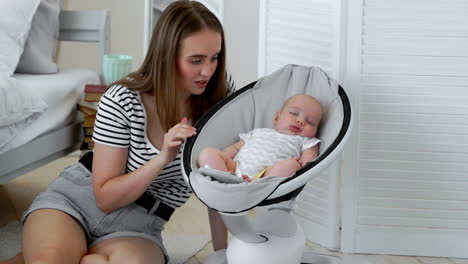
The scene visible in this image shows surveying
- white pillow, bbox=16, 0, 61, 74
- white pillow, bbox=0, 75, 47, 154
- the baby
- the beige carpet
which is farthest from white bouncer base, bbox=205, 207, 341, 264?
white pillow, bbox=16, 0, 61, 74

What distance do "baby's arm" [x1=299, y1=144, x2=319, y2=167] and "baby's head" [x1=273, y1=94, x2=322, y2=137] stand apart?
0.18 ft

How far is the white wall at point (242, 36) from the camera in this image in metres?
3.46

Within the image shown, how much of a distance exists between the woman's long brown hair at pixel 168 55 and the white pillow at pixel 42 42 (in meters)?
1.06

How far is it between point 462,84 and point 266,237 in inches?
37.0

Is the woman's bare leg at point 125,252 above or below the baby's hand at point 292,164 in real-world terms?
below

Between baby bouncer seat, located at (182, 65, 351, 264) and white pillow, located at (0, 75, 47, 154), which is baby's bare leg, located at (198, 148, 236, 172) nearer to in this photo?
baby bouncer seat, located at (182, 65, 351, 264)

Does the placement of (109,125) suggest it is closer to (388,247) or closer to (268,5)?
(268,5)

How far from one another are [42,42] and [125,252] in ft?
4.74

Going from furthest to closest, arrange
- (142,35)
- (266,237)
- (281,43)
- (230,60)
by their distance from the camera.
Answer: (142,35) < (230,60) < (281,43) < (266,237)

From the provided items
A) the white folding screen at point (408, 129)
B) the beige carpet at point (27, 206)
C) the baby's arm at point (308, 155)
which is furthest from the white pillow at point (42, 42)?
the baby's arm at point (308, 155)

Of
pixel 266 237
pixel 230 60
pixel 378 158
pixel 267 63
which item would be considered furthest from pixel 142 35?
pixel 266 237

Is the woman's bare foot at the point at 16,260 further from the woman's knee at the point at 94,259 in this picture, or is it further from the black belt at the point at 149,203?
the black belt at the point at 149,203

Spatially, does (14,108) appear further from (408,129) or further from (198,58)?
(408,129)

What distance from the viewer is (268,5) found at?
242 centimetres
